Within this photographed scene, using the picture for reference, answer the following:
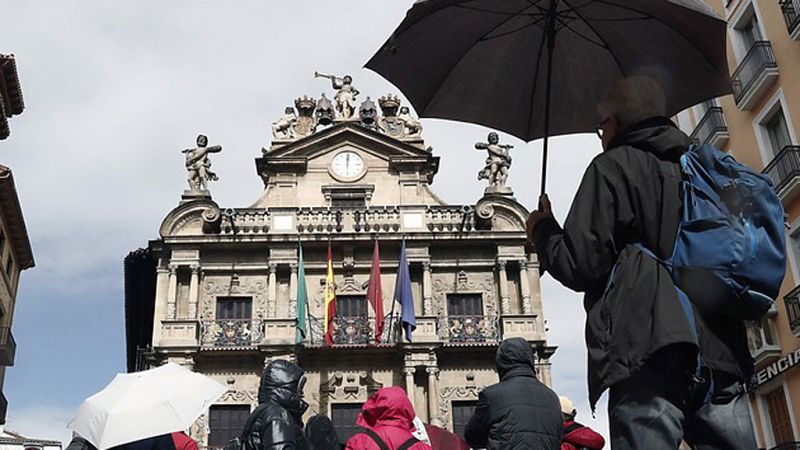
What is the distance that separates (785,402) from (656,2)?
15.5 m

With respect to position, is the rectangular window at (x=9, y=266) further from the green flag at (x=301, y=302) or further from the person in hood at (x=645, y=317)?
the person in hood at (x=645, y=317)

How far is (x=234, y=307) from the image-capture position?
25.9 metres

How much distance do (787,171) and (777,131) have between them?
185 centimetres

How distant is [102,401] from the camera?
7457 mm

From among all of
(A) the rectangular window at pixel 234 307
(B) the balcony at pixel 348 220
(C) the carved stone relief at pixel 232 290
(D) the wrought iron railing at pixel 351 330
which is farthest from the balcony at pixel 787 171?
(A) the rectangular window at pixel 234 307

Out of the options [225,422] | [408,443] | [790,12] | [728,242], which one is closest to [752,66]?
[790,12]

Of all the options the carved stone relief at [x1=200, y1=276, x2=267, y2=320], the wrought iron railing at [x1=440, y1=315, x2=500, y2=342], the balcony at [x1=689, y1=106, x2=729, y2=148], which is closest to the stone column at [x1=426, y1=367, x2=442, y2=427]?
the wrought iron railing at [x1=440, y1=315, x2=500, y2=342]

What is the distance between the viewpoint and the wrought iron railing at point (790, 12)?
16.9m

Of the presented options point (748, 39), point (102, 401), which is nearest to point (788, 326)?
point (748, 39)

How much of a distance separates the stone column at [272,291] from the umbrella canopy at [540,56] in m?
20.3

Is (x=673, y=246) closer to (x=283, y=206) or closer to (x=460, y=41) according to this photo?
(x=460, y=41)

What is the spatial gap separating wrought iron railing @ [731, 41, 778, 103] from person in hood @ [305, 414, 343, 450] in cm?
1431

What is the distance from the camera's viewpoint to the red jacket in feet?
19.2

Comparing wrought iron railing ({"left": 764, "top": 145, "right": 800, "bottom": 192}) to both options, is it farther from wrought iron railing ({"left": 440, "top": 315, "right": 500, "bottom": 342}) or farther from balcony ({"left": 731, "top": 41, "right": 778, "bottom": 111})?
wrought iron railing ({"left": 440, "top": 315, "right": 500, "bottom": 342})
